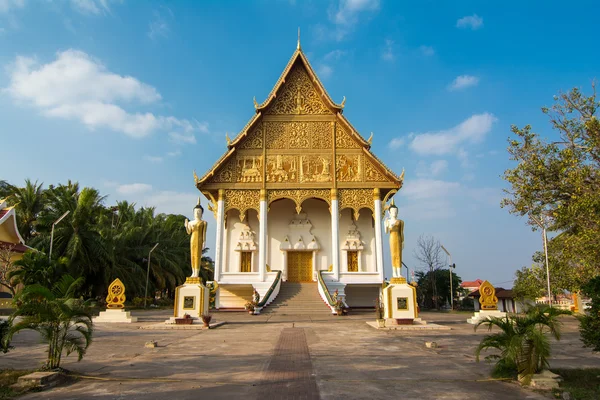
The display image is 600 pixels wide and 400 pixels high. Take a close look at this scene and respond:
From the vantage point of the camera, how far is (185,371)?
601cm

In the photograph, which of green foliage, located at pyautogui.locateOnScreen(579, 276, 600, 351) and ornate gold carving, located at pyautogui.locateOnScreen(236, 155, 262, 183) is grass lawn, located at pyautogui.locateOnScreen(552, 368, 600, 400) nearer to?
green foliage, located at pyautogui.locateOnScreen(579, 276, 600, 351)

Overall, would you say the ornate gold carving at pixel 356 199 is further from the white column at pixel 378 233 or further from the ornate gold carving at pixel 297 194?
the ornate gold carving at pixel 297 194

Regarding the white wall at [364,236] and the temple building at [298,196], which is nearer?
the temple building at [298,196]

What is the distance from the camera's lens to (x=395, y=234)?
13.2 meters

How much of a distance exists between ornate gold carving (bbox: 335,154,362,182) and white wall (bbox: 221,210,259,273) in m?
5.29

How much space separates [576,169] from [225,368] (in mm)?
9919

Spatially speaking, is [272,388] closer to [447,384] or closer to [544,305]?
[447,384]

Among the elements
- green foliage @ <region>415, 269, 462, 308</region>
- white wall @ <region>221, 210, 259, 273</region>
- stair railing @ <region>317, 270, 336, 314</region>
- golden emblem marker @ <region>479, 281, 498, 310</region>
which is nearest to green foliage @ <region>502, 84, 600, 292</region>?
golden emblem marker @ <region>479, 281, 498, 310</region>

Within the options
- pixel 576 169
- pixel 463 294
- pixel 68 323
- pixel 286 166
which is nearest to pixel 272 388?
pixel 68 323

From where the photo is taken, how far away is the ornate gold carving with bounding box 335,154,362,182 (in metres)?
22.0

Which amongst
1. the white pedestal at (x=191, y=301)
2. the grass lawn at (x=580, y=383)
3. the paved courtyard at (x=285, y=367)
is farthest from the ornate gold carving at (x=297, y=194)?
the grass lawn at (x=580, y=383)

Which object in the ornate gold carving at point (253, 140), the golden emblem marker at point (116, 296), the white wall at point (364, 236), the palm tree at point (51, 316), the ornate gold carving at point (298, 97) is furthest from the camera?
the white wall at point (364, 236)

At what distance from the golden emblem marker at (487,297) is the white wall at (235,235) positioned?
12321 mm

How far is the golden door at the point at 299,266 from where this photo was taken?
23.5m
